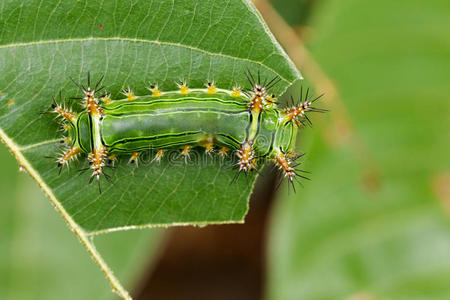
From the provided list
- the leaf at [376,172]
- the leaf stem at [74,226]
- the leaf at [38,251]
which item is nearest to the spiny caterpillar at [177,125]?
the leaf stem at [74,226]

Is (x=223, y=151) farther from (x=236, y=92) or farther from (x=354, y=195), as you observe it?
(x=354, y=195)

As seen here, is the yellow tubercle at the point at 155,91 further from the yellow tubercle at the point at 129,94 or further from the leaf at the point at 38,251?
the leaf at the point at 38,251

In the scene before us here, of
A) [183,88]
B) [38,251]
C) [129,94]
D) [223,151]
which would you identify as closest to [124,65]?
[129,94]

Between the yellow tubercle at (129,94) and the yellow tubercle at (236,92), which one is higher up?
the yellow tubercle at (236,92)

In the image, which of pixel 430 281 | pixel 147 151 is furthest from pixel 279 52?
pixel 430 281

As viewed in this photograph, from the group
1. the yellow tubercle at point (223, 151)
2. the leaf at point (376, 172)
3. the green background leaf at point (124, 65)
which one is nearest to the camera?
the green background leaf at point (124, 65)

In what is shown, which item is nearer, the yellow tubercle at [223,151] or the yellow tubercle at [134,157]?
the yellow tubercle at [134,157]

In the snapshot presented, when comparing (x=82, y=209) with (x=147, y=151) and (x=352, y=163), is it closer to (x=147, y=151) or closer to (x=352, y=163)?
(x=147, y=151)
